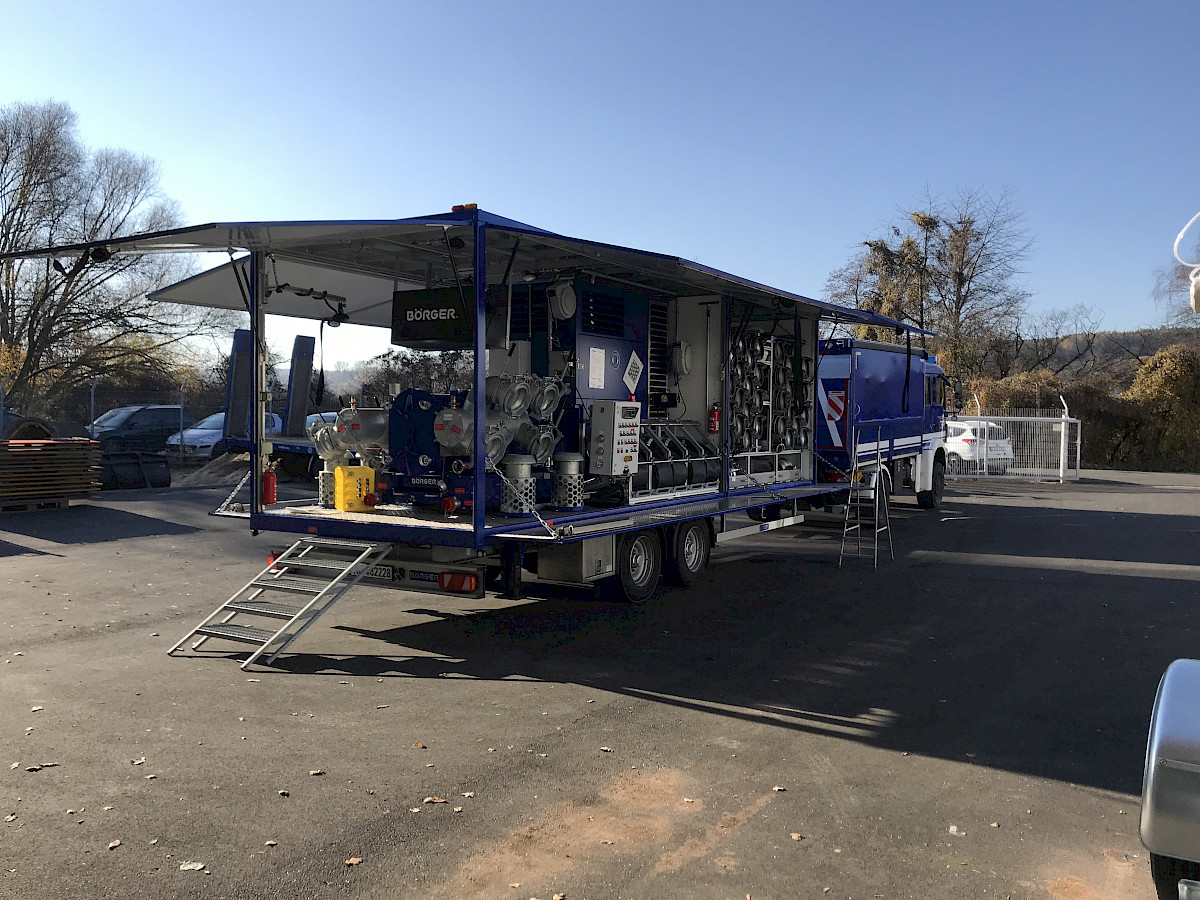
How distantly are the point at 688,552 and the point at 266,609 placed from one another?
15.0ft

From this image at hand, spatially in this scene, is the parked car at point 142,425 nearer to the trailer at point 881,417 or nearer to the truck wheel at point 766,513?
the trailer at point 881,417

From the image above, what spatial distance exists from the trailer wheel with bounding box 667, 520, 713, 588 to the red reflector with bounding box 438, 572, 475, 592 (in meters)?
3.02

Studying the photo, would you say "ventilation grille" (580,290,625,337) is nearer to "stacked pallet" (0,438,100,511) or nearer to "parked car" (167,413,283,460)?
"stacked pallet" (0,438,100,511)

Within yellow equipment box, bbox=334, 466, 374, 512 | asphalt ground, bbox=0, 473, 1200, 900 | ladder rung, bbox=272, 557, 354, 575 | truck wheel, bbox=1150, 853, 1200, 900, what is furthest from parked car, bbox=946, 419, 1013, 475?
truck wheel, bbox=1150, 853, 1200, 900

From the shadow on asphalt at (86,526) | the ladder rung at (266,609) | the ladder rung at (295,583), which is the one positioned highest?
the ladder rung at (295,583)

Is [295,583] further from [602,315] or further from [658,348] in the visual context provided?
[658,348]

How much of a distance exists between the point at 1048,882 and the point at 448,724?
3285 millimetres

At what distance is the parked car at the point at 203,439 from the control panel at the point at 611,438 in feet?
55.6

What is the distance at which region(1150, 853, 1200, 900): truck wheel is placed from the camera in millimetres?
3254

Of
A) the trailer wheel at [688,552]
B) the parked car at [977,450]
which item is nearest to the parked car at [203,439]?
the trailer wheel at [688,552]

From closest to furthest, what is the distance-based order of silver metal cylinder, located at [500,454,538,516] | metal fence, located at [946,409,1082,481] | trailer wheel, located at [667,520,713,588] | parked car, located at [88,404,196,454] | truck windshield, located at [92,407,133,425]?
silver metal cylinder, located at [500,454,538,516] → trailer wheel, located at [667,520,713,588] → parked car, located at [88,404,196,454] → truck windshield, located at [92,407,133,425] → metal fence, located at [946,409,1082,481]

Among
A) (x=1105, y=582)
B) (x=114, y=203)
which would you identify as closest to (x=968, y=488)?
(x=1105, y=582)

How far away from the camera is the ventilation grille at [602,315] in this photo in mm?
9773

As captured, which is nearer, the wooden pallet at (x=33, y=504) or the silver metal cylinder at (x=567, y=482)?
the silver metal cylinder at (x=567, y=482)
